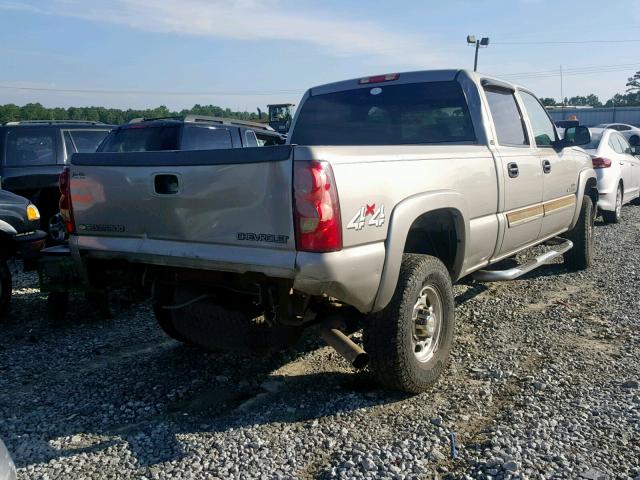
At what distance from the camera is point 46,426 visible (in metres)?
3.62

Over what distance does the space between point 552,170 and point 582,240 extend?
1599 millimetres

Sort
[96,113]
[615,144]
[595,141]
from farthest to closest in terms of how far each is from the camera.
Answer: [96,113] < [615,144] < [595,141]

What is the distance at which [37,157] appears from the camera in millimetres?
8992

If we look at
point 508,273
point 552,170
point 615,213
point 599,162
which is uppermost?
point 552,170

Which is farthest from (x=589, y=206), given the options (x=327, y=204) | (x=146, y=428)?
(x=146, y=428)

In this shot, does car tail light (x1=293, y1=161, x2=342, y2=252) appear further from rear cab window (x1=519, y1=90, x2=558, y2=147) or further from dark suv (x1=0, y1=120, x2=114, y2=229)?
dark suv (x1=0, y1=120, x2=114, y2=229)

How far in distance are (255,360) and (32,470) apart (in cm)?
185

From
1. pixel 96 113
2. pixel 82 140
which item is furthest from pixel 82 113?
pixel 82 140

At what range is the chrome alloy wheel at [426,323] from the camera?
395 centimetres

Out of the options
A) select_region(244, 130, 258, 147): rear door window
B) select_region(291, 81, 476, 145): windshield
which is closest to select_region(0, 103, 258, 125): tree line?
select_region(244, 130, 258, 147): rear door window

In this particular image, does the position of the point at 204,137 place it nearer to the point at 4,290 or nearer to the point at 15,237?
the point at 15,237

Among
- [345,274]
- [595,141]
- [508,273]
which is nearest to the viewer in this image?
[345,274]

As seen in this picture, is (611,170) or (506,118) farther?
(611,170)

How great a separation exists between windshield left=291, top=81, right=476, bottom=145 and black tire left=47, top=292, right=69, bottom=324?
2.87m
